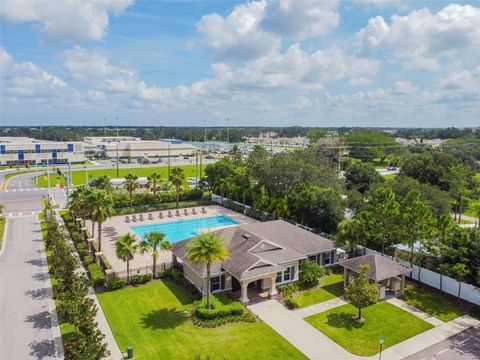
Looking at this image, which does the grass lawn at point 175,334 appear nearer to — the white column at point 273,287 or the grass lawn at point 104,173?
the white column at point 273,287

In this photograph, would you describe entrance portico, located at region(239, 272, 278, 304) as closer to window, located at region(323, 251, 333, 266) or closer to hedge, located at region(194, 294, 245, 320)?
hedge, located at region(194, 294, 245, 320)

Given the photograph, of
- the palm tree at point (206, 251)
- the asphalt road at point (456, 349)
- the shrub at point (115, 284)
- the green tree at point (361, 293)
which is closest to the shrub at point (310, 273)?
the green tree at point (361, 293)

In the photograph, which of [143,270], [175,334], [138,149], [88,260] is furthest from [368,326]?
[138,149]

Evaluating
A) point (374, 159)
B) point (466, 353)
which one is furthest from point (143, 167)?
point (466, 353)

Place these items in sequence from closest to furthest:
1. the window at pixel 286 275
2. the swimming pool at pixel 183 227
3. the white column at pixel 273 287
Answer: the white column at pixel 273 287, the window at pixel 286 275, the swimming pool at pixel 183 227

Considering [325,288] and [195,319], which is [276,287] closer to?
[325,288]

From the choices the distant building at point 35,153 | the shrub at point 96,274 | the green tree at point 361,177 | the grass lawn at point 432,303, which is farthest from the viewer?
the distant building at point 35,153

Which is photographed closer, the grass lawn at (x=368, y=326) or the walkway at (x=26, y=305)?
the walkway at (x=26, y=305)
